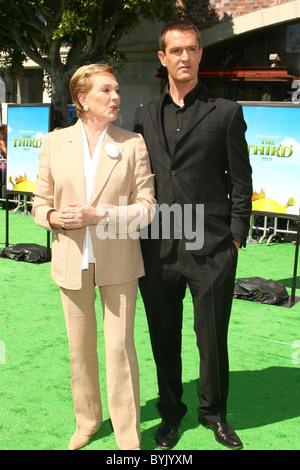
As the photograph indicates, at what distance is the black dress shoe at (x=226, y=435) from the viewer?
3.09 m

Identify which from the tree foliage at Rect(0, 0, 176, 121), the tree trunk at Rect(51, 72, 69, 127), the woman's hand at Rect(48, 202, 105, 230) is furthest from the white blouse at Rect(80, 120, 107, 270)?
the tree trunk at Rect(51, 72, 69, 127)

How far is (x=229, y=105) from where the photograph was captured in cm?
296

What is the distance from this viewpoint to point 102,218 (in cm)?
273

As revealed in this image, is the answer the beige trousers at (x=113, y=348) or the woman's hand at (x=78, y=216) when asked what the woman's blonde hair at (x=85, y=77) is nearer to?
the woman's hand at (x=78, y=216)

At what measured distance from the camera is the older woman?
9.17ft

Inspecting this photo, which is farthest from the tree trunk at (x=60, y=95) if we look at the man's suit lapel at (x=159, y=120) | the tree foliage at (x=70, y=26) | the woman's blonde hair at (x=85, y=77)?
the woman's blonde hair at (x=85, y=77)

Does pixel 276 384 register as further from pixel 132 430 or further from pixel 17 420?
pixel 17 420

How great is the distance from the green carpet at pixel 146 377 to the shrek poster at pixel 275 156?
1.23 m

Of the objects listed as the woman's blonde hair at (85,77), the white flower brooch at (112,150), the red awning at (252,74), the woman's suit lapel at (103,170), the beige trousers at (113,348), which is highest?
the red awning at (252,74)

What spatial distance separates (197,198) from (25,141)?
19.2 ft

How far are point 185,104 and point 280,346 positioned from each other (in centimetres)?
267

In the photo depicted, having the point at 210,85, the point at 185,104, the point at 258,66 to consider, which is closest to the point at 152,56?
the point at 210,85

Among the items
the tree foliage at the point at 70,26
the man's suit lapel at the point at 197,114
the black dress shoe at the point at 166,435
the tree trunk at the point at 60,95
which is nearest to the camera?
the man's suit lapel at the point at 197,114

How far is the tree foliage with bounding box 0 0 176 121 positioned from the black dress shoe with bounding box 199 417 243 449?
11.6m
